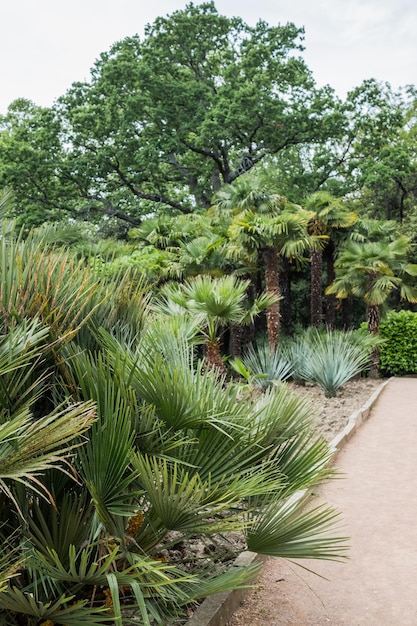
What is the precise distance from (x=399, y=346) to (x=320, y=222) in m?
4.46

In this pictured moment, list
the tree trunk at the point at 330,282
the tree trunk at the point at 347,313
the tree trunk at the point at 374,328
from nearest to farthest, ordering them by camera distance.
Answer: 1. the tree trunk at the point at 374,328
2. the tree trunk at the point at 330,282
3. the tree trunk at the point at 347,313

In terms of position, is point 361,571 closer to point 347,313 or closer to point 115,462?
point 115,462

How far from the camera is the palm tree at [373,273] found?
16375mm

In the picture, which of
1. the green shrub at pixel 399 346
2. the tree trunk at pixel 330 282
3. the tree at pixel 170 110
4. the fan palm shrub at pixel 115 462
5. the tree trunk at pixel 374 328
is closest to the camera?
the fan palm shrub at pixel 115 462

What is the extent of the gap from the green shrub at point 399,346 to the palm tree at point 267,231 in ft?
13.1

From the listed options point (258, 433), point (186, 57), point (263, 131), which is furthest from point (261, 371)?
point (186, 57)

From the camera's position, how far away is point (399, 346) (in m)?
17.5

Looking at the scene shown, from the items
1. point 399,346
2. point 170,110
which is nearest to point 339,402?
point 399,346

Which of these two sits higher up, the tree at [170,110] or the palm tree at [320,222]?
the tree at [170,110]

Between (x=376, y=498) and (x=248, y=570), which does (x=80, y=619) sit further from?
(x=376, y=498)

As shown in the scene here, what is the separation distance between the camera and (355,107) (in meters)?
24.4

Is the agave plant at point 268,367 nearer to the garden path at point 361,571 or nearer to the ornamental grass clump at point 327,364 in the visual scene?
the ornamental grass clump at point 327,364

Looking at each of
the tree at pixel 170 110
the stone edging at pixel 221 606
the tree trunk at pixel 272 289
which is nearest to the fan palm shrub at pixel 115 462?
the stone edging at pixel 221 606

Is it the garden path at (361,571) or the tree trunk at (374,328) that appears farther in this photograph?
the tree trunk at (374,328)
